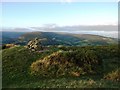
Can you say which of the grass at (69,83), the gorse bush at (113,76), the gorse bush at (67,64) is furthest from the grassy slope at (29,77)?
the gorse bush at (67,64)

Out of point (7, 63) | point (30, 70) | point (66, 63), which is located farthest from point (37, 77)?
point (7, 63)

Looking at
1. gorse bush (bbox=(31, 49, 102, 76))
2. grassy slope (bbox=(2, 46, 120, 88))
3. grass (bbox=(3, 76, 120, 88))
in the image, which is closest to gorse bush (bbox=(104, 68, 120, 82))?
grassy slope (bbox=(2, 46, 120, 88))

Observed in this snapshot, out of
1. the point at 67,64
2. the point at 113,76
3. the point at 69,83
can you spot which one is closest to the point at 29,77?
the point at 67,64

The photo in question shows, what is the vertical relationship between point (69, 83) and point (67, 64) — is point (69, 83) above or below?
below

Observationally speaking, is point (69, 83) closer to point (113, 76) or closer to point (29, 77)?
point (113, 76)

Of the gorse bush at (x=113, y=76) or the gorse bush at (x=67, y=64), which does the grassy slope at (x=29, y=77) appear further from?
the gorse bush at (x=67, y=64)

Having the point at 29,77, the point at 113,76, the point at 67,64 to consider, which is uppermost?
the point at 67,64

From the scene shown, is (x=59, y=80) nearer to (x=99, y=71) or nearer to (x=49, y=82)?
(x=49, y=82)
